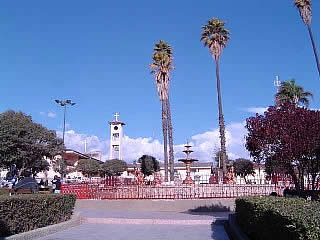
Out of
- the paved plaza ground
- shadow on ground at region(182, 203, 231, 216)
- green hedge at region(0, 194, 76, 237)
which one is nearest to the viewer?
green hedge at region(0, 194, 76, 237)

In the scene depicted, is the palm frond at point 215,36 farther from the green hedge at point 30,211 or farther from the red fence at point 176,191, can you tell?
the green hedge at point 30,211

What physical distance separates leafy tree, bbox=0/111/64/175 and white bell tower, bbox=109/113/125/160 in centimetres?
3256

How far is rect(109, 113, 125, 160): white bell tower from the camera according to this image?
8700cm

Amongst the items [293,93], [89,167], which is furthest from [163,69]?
[89,167]

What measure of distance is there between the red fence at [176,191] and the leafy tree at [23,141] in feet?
92.1

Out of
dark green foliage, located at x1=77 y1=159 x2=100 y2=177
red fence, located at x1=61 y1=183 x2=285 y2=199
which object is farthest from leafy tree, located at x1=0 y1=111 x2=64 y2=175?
red fence, located at x1=61 y1=183 x2=285 y2=199

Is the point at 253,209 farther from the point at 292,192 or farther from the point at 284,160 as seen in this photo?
the point at 292,192

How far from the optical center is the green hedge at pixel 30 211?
9812mm

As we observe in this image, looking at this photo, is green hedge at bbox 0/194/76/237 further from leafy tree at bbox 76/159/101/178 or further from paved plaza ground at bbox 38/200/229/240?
leafy tree at bbox 76/159/101/178

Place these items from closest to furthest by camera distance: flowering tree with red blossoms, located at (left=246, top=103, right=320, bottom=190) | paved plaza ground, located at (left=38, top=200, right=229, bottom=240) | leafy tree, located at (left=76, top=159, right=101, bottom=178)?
1. paved plaza ground, located at (left=38, top=200, right=229, bottom=240)
2. flowering tree with red blossoms, located at (left=246, top=103, right=320, bottom=190)
3. leafy tree, located at (left=76, top=159, right=101, bottom=178)

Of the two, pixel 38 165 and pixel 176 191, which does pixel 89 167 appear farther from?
pixel 176 191

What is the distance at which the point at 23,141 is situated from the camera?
49.4 meters

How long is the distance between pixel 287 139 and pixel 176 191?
9957mm

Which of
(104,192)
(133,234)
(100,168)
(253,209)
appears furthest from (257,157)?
(100,168)
